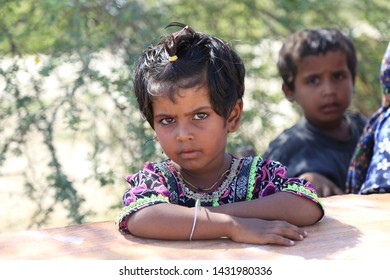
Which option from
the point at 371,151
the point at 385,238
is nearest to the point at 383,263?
the point at 385,238

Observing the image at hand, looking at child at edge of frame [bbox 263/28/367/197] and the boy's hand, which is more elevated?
child at edge of frame [bbox 263/28/367/197]

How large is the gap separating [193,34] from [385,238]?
3.40 feet

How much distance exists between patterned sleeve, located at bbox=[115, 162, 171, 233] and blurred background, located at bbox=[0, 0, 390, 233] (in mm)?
483

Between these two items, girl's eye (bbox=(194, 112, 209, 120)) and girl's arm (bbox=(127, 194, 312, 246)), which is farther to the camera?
girl's eye (bbox=(194, 112, 209, 120))

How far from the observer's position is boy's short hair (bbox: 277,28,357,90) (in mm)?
4422

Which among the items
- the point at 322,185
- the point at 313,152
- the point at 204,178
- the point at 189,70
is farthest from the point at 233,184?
the point at 313,152

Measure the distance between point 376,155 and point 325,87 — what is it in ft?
3.65

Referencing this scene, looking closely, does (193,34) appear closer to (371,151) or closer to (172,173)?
(172,173)

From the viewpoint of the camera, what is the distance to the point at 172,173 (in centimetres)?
270

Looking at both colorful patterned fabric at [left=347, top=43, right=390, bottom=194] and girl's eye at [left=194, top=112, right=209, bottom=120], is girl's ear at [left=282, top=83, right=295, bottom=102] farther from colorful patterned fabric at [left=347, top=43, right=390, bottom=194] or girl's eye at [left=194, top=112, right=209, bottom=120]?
girl's eye at [left=194, top=112, right=209, bottom=120]

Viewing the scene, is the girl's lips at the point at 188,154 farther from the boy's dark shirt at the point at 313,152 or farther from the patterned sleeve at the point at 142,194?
the boy's dark shirt at the point at 313,152

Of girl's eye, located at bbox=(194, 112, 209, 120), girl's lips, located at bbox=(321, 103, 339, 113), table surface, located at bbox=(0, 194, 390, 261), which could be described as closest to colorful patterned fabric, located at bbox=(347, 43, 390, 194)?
table surface, located at bbox=(0, 194, 390, 261)

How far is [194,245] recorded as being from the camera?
234 centimetres

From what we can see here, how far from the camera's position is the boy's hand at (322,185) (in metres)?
3.98
